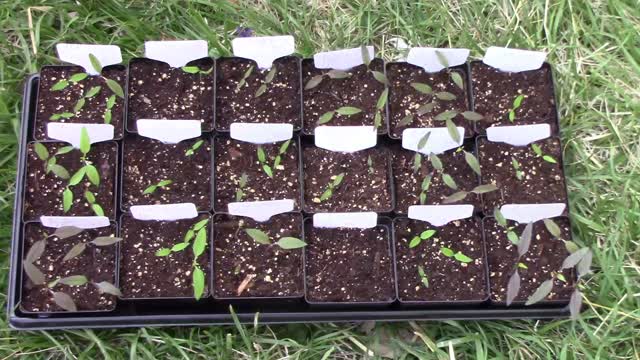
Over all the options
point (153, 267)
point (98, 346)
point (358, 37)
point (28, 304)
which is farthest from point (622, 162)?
point (28, 304)

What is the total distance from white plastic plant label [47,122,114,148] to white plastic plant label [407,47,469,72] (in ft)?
2.59

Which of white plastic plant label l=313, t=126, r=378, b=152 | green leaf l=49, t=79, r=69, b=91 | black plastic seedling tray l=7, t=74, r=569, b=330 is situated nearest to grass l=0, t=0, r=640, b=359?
black plastic seedling tray l=7, t=74, r=569, b=330

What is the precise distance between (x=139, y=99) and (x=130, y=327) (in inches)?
22.5

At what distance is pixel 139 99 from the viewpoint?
5.37ft

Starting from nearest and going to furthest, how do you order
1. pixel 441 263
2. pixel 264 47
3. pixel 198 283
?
pixel 198 283 < pixel 441 263 < pixel 264 47

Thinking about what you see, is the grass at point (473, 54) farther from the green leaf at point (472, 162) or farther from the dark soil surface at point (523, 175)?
the green leaf at point (472, 162)

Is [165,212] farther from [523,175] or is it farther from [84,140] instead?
[523,175]

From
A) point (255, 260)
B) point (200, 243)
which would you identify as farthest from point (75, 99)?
point (255, 260)

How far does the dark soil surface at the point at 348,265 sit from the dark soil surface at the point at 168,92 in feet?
1.36

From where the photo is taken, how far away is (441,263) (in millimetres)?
1531

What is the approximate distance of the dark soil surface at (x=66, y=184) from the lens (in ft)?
5.03

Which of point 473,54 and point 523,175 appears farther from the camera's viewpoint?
point 473,54

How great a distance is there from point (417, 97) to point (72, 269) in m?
0.96

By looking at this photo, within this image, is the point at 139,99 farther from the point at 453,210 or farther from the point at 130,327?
the point at 453,210
